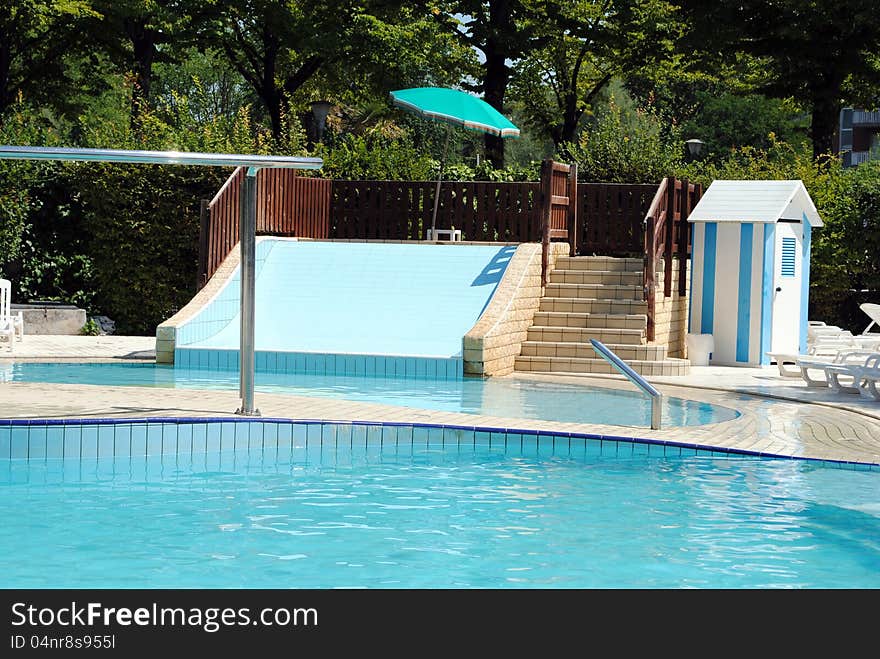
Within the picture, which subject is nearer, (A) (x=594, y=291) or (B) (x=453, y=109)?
(A) (x=594, y=291)

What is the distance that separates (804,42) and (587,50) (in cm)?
787

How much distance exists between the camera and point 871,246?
2200 cm

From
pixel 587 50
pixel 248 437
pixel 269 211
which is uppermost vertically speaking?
pixel 587 50

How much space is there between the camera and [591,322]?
1684cm

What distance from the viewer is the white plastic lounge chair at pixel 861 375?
13.0 meters

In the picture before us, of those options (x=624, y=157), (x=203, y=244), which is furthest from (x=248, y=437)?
(x=624, y=157)

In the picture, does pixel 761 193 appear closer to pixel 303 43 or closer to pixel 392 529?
pixel 392 529

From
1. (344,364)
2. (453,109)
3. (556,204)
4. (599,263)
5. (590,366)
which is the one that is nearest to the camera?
(344,364)

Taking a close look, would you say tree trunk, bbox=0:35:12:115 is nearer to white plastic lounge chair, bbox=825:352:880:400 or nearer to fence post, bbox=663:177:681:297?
fence post, bbox=663:177:681:297

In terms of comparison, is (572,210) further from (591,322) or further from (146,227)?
(146,227)

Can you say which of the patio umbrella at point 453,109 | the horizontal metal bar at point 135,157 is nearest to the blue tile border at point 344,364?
the patio umbrella at point 453,109

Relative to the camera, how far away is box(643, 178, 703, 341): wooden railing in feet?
53.6

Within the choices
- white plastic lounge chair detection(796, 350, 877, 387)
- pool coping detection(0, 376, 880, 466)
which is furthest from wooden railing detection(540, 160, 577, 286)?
pool coping detection(0, 376, 880, 466)
